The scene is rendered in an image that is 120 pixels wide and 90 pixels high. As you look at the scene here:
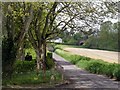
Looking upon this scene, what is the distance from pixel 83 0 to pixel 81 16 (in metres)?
3.53

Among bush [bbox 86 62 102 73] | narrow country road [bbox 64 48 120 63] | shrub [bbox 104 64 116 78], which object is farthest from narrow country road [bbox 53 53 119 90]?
narrow country road [bbox 64 48 120 63]

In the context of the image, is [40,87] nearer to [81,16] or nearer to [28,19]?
[28,19]

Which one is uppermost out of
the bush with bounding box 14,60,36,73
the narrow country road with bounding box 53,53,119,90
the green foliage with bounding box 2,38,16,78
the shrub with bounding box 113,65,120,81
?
the green foliage with bounding box 2,38,16,78

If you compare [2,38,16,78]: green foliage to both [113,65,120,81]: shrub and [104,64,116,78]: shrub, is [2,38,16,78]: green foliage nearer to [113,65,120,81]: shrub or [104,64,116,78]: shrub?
[113,65,120,81]: shrub

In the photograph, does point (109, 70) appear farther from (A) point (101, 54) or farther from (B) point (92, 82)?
(A) point (101, 54)

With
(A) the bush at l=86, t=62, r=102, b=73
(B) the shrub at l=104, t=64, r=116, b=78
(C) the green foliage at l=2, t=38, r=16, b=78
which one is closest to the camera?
(C) the green foliage at l=2, t=38, r=16, b=78

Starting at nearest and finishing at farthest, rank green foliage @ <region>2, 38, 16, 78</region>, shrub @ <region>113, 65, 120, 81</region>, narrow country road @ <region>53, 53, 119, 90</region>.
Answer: green foliage @ <region>2, 38, 16, 78</region> < narrow country road @ <region>53, 53, 119, 90</region> < shrub @ <region>113, 65, 120, 81</region>

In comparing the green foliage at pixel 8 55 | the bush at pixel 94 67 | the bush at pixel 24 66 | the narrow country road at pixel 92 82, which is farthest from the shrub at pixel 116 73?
the green foliage at pixel 8 55

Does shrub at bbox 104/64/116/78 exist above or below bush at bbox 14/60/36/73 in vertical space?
below

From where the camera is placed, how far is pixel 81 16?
566 inches

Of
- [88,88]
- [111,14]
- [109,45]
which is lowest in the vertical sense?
[88,88]

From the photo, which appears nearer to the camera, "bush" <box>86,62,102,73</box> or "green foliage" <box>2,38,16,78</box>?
"green foliage" <box>2,38,16,78</box>

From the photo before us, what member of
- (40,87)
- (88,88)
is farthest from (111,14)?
(40,87)

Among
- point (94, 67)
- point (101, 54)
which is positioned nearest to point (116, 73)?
point (94, 67)
